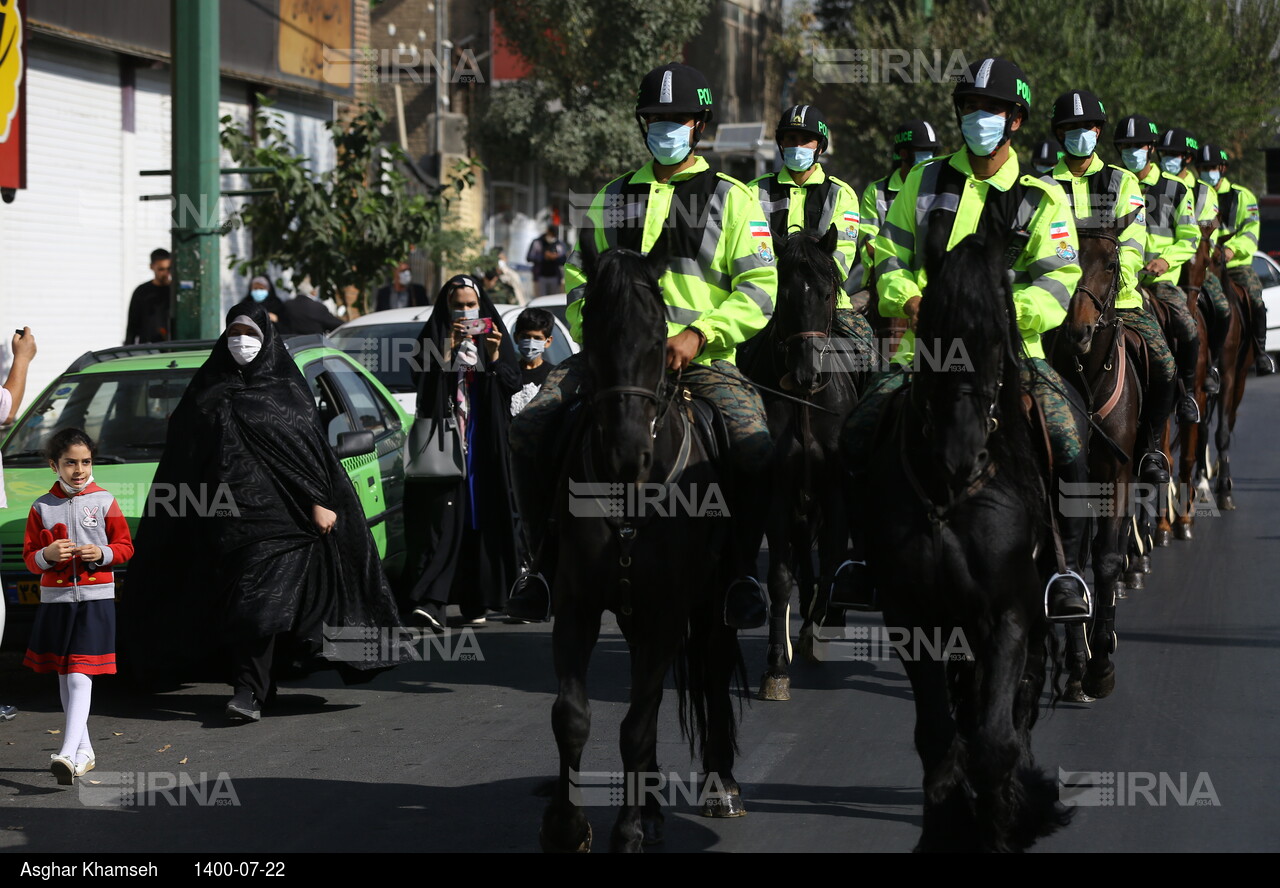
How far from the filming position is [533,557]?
21.0 feet

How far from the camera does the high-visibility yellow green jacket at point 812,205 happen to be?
10.5 m

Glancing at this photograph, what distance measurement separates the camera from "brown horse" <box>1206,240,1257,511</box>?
15.8m

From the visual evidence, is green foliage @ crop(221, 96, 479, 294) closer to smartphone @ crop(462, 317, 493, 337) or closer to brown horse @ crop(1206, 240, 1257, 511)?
smartphone @ crop(462, 317, 493, 337)

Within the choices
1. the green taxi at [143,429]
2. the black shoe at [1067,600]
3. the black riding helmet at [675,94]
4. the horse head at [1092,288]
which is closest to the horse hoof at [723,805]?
the black shoe at [1067,600]

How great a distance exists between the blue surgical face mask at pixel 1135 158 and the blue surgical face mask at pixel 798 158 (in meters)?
2.93

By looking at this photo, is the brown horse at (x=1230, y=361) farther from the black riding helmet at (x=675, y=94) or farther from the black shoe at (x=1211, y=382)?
the black riding helmet at (x=675, y=94)

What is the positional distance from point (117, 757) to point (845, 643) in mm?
4472

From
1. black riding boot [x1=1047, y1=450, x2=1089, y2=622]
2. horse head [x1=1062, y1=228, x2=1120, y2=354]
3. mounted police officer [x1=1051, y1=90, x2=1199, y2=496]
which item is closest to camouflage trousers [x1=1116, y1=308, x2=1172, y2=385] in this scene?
mounted police officer [x1=1051, y1=90, x2=1199, y2=496]

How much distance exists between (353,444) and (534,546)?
3.67m

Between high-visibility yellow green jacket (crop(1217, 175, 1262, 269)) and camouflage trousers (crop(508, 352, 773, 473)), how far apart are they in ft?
37.4

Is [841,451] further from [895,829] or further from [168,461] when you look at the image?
[168,461]

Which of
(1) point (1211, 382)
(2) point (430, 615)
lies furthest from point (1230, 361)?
(2) point (430, 615)

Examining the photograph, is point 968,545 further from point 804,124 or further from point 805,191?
point 804,124

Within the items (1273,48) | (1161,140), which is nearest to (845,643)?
(1161,140)
